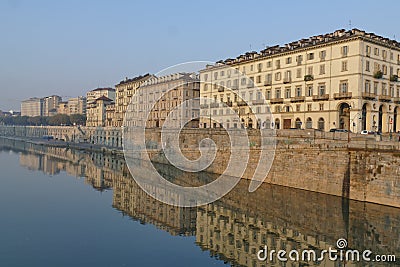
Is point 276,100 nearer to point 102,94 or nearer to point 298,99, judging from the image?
point 298,99

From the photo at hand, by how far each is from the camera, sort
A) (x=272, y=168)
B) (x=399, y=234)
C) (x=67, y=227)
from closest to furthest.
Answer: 1. (x=399, y=234)
2. (x=67, y=227)
3. (x=272, y=168)

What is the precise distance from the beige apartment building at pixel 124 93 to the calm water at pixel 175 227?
6853 cm

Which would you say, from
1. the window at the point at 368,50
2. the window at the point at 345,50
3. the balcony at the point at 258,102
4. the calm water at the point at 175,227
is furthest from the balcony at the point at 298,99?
the calm water at the point at 175,227

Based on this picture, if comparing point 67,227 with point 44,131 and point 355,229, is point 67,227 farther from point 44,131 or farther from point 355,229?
point 44,131

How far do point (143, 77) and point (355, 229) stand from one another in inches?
3484

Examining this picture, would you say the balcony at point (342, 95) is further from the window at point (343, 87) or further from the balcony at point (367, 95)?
the balcony at point (367, 95)

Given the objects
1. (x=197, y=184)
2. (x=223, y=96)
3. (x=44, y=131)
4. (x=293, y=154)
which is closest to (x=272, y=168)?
(x=293, y=154)

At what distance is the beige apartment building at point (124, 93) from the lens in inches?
4079

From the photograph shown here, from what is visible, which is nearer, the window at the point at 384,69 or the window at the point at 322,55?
the window at the point at 384,69

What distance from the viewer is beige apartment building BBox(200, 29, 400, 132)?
47.9 meters

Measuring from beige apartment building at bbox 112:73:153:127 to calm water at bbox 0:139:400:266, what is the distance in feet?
225

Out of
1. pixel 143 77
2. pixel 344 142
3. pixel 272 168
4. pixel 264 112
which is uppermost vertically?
pixel 143 77

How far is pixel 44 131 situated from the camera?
507ft

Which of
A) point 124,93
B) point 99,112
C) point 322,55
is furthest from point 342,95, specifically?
point 99,112
